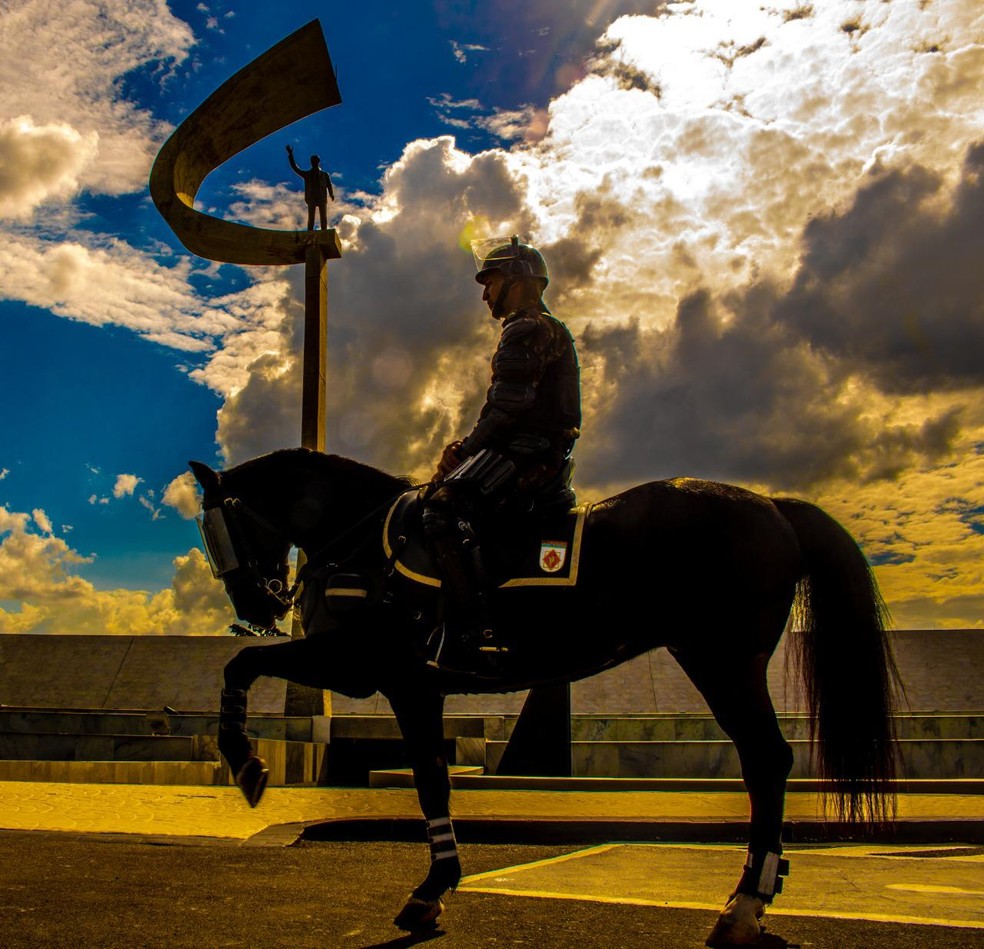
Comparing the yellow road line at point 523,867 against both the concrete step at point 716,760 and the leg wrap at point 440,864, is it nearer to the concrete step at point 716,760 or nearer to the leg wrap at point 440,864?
the leg wrap at point 440,864

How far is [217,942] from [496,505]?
83.2 inches

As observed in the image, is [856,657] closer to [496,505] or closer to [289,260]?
[496,505]

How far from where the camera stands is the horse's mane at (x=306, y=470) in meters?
5.15

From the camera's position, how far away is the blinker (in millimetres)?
5086

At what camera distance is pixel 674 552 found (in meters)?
4.60

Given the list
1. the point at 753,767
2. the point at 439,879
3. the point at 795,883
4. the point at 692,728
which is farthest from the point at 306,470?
the point at 692,728

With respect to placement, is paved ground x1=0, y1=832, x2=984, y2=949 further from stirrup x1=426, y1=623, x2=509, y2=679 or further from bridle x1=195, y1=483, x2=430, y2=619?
bridle x1=195, y1=483, x2=430, y2=619

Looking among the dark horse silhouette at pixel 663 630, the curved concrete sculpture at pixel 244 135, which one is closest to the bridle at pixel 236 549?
the dark horse silhouette at pixel 663 630

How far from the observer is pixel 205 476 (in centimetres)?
520

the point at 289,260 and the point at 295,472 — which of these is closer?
the point at 295,472

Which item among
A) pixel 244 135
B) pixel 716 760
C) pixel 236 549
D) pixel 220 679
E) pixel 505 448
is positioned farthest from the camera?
pixel 220 679

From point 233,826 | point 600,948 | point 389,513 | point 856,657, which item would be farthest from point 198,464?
point 233,826

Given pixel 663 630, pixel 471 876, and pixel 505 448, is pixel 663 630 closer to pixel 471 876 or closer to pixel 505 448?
pixel 505 448

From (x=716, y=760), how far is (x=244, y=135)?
604 inches
